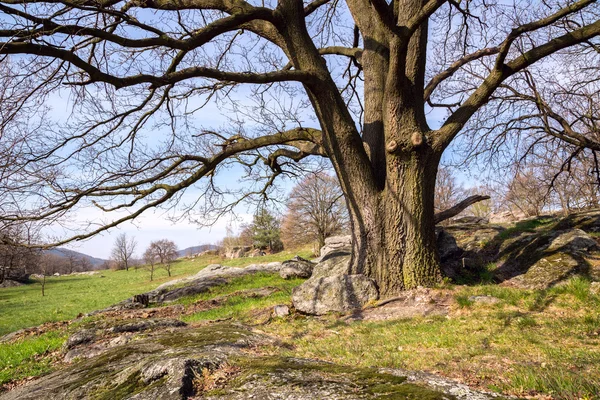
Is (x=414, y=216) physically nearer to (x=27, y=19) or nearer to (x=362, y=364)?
(x=362, y=364)

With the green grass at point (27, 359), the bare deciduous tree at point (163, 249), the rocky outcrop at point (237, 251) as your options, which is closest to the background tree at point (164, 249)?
the bare deciduous tree at point (163, 249)

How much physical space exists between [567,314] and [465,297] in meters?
1.46

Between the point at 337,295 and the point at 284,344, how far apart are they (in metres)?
2.28

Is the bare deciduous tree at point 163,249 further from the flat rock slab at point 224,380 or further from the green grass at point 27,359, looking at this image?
the flat rock slab at point 224,380

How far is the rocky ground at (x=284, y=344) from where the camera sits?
2.90m

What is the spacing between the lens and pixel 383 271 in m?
7.15

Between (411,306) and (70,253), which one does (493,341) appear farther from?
(70,253)

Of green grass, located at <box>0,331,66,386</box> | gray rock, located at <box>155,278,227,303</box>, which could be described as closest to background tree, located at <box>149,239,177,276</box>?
gray rock, located at <box>155,278,227,303</box>

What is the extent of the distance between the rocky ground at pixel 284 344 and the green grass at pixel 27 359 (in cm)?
38

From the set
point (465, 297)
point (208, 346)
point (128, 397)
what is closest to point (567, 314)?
point (465, 297)

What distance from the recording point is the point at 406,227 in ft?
23.0

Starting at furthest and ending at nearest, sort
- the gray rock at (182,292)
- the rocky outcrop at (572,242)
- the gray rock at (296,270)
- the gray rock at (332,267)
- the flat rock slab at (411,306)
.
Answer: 1. the gray rock at (296,270)
2. the gray rock at (182,292)
3. the gray rock at (332,267)
4. the rocky outcrop at (572,242)
5. the flat rock slab at (411,306)

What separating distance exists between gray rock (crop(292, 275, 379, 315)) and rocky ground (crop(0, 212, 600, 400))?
2cm

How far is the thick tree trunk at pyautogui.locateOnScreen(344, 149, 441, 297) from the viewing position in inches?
275
